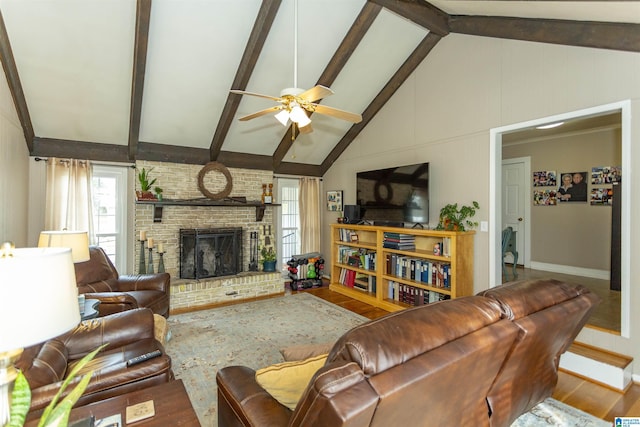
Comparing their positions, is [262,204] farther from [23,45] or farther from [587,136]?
[587,136]

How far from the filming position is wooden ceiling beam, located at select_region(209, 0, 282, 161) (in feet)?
10.6

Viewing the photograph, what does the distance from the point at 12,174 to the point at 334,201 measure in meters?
4.58

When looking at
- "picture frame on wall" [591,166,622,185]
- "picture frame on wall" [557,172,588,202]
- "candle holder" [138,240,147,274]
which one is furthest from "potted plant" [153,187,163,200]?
"picture frame on wall" [591,166,622,185]

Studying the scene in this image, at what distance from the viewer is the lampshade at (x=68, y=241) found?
7.57 ft

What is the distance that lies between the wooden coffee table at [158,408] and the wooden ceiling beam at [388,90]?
15.5ft

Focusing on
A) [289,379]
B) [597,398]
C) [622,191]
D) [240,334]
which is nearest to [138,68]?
[240,334]

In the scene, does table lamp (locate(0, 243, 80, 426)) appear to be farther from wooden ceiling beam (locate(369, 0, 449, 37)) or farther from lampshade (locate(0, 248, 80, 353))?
wooden ceiling beam (locate(369, 0, 449, 37))

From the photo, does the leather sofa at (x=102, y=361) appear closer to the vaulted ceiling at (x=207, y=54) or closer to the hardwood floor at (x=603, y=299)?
the vaulted ceiling at (x=207, y=54)

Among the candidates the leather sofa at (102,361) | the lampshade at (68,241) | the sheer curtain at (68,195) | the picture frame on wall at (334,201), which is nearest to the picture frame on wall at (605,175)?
the picture frame on wall at (334,201)

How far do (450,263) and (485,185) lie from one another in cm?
103

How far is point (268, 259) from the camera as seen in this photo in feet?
17.7

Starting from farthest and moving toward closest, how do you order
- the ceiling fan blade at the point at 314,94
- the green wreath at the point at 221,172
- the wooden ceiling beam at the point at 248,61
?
the green wreath at the point at 221,172 < the wooden ceiling beam at the point at 248,61 < the ceiling fan blade at the point at 314,94

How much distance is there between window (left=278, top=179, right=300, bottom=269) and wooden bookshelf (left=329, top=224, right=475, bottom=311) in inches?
41.0

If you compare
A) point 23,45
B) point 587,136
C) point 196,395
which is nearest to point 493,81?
point 587,136
